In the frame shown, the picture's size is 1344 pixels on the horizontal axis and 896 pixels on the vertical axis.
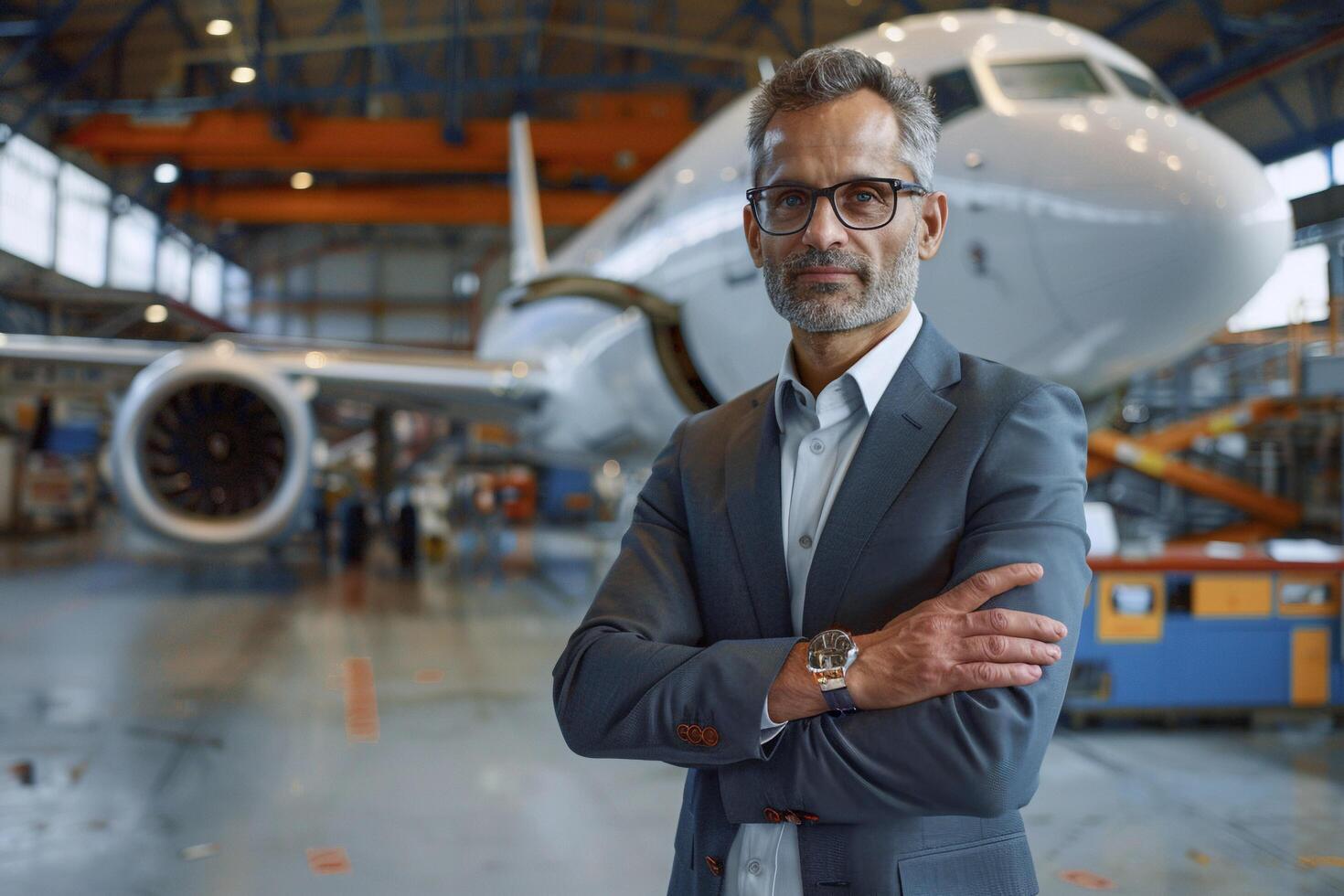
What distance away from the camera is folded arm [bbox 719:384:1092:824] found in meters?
1.02

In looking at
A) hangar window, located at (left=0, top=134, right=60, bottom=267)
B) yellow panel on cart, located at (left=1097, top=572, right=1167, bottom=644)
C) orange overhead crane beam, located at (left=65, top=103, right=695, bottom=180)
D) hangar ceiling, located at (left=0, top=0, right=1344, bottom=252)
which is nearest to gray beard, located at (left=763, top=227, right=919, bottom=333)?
yellow panel on cart, located at (left=1097, top=572, right=1167, bottom=644)

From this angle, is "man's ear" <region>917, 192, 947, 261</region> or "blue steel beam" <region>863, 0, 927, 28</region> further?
"blue steel beam" <region>863, 0, 927, 28</region>

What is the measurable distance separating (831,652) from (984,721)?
0.16m

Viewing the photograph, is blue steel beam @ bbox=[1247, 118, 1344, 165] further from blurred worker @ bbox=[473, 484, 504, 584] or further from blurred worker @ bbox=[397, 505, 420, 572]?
blurred worker @ bbox=[397, 505, 420, 572]

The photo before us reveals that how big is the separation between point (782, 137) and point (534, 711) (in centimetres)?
365

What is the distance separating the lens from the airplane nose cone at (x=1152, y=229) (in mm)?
2953

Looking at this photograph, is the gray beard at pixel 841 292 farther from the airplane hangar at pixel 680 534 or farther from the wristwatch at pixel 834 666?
the wristwatch at pixel 834 666

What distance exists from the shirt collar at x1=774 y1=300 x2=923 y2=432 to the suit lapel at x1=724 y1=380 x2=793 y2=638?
35 mm

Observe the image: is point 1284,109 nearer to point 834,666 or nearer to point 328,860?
point 328,860

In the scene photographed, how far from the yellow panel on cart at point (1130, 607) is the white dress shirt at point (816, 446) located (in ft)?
11.4

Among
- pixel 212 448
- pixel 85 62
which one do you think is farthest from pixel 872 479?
pixel 85 62

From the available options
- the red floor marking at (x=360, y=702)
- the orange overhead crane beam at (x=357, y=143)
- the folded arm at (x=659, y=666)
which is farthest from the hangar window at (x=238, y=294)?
the folded arm at (x=659, y=666)

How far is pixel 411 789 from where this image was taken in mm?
3342

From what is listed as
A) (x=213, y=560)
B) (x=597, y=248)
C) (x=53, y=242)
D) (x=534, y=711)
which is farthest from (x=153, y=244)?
(x=534, y=711)
